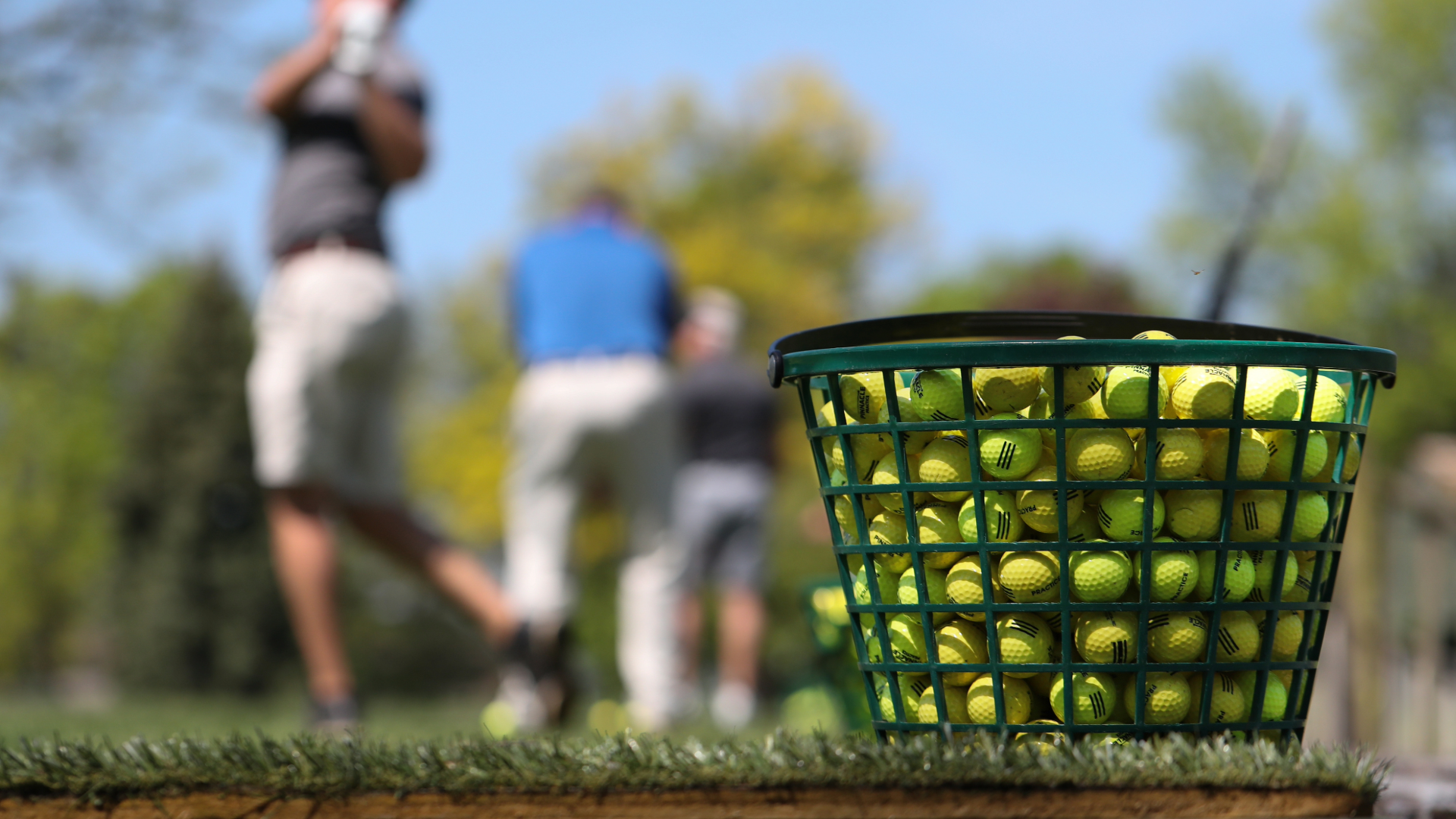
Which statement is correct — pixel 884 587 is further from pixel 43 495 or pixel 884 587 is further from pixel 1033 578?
pixel 43 495

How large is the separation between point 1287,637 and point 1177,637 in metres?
0.18

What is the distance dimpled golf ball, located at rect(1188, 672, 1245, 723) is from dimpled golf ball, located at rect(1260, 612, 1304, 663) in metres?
0.07

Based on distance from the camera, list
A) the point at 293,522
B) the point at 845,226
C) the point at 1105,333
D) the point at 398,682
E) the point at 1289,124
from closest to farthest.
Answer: the point at 1105,333 < the point at 1289,124 < the point at 293,522 < the point at 398,682 < the point at 845,226

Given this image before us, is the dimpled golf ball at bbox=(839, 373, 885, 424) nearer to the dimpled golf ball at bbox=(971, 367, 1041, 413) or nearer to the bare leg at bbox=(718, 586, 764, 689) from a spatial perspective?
the dimpled golf ball at bbox=(971, 367, 1041, 413)

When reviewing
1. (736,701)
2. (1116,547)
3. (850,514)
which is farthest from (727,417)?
(1116,547)

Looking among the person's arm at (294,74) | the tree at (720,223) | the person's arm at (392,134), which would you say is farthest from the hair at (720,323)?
the tree at (720,223)

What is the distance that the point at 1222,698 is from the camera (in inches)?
61.1

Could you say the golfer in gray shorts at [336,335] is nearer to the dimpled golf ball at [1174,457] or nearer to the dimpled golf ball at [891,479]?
the dimpled golf ball at [891,479]

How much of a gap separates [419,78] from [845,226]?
105 feet

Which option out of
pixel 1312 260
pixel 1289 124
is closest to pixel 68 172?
pixel 1289 124

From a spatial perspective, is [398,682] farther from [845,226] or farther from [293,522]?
[845,226]

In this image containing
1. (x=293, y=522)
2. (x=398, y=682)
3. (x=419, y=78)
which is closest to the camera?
(x=293, y=522)

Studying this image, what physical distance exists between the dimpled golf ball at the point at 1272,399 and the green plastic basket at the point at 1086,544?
15 mm

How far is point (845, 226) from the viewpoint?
3597 centimetres
